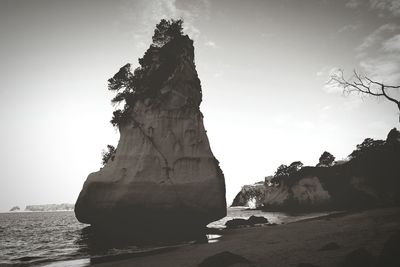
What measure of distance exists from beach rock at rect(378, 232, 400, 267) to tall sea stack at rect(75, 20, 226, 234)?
18.4 metres

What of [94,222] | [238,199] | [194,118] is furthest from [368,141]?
[238,199]

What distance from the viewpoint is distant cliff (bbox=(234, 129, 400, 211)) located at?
48.7 metres

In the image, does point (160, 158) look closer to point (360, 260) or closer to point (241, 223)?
point (241, 223)

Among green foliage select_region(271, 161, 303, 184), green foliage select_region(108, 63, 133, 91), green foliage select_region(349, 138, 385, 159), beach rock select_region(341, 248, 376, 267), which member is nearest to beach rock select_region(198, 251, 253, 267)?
beach rock select_region(341, 248, 376, 267)

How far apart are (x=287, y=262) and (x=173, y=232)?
57.4 feet

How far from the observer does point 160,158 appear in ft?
80.2

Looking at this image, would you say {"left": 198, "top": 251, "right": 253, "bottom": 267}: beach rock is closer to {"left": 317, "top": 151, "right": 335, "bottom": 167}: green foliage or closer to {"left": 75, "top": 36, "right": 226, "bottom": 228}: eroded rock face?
{"left": 75, "top": 36, "right": 226, "bottom": 228}: eroded rock face

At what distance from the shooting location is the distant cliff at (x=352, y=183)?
1916 inches

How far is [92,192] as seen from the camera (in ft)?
76.0

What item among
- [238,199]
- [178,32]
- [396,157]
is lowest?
[238,199]

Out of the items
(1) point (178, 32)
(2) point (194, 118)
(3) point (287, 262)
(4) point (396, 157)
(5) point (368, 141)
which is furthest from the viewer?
(5) point (368, 141)

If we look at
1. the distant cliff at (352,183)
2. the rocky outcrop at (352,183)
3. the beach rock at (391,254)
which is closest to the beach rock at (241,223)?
the distant cliff at (352,183)

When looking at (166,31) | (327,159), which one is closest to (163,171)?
(166,31)

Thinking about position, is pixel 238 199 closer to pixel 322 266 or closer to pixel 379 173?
pixel 379 173
